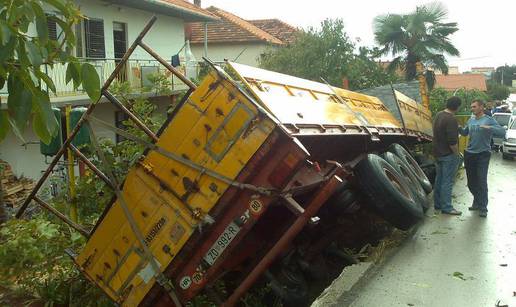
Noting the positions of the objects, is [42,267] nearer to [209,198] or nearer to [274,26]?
[209,198]

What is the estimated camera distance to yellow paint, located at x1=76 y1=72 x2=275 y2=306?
13.6 ft

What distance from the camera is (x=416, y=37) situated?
23.4 meters

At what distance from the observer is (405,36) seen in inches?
920

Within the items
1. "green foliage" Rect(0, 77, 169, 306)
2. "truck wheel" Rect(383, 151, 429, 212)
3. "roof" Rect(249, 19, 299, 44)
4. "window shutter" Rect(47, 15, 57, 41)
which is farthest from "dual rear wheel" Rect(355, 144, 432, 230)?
"roof" Rect(249, 19, 299, 44)

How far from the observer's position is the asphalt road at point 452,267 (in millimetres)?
4965

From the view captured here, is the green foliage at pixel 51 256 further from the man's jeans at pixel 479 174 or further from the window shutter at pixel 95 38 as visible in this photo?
the window shutter at pixel 95 38

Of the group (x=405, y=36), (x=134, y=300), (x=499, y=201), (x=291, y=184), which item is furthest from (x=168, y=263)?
(x=405, y=36)

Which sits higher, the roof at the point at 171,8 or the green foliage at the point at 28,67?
the green foliage at the point at 28,67

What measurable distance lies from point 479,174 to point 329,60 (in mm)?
10162

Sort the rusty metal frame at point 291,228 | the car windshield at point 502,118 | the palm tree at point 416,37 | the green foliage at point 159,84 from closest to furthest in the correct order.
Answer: the rusty metal frame at point 291,228 → the green foliage at point 159,84 → the palm tree at point 416,37 → the car windshield at point 502,118

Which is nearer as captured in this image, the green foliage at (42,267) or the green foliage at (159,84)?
the green foliage at (42,267)

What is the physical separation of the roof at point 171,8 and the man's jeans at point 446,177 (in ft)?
39.7

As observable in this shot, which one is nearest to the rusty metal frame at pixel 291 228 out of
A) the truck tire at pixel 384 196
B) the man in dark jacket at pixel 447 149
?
the truck tire at pixel 384 196

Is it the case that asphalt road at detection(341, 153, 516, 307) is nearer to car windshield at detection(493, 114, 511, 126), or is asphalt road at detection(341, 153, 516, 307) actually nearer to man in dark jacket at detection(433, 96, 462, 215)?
man in dark jacket at detection(433, 96, 462, 215)
